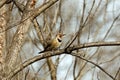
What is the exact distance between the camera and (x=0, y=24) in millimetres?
4168

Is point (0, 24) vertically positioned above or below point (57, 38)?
above

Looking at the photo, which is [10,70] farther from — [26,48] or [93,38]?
[26,48]

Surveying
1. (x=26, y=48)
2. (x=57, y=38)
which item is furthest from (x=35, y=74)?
(x=26, y=48)

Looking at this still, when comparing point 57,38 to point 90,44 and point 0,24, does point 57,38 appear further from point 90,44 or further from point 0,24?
→ point 90,44

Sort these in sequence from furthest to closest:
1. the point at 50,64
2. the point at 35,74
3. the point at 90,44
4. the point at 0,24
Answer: the point at 50,64, the point at 35,74, the point at 0,24, the point at 90,44

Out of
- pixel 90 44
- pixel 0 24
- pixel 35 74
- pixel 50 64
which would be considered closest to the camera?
pixel 90 44

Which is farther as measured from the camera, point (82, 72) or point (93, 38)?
point (93, 38)

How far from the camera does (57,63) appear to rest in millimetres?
4852

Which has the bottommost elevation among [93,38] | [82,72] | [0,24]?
[82,72]

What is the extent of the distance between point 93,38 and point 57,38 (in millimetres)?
591

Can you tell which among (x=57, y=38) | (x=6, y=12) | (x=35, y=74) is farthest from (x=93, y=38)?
(x=6, y=12)

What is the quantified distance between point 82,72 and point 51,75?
16.1 inches

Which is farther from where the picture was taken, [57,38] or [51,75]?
[57,38]

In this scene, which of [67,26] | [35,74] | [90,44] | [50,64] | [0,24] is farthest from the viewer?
[67,26]
